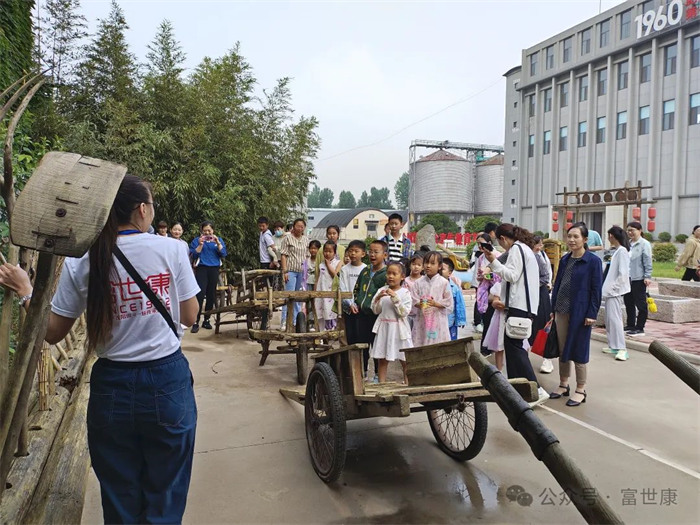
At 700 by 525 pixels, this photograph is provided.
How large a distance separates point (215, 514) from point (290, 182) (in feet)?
35.7

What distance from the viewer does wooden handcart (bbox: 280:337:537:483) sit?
3.14 metres

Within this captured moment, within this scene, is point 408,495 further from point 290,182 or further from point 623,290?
point 290,182

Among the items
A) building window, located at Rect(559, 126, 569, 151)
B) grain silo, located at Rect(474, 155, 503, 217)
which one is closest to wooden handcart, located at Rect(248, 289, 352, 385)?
building window, located at Rect(559, 126, 569, 151)

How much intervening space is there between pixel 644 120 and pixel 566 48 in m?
7.96

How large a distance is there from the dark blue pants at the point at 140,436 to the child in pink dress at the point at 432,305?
3655 mm

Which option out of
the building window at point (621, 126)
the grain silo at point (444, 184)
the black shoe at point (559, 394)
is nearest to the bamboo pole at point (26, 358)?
the black shoe at point (559, 394)

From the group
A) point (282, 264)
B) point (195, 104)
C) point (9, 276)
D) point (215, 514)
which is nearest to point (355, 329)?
point (215, 514)

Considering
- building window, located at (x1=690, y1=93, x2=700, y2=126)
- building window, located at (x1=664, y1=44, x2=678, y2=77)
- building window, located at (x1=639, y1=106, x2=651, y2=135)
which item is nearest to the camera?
building window, located at (x1=690, y1=93, x2=700, y2=126)

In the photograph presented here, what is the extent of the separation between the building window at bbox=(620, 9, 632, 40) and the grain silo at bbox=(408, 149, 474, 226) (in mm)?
23081

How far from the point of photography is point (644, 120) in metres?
29.5

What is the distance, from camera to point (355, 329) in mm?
5559

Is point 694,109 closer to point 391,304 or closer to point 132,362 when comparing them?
point 391,304

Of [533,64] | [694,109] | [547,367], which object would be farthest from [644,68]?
[547,367]

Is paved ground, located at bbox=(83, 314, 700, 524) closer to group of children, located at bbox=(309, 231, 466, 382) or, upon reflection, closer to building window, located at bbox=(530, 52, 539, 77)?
group of children, located at bbox=(309, 231, 466, 382)
